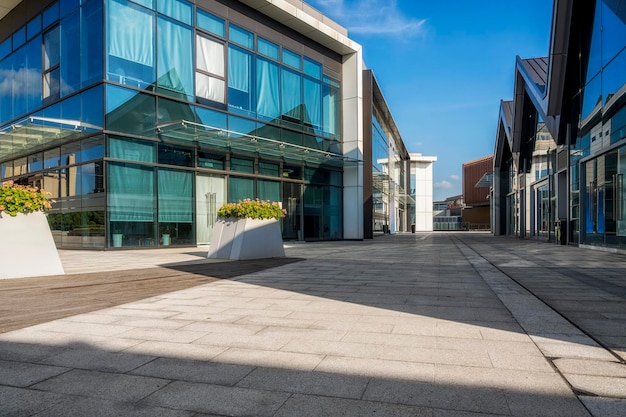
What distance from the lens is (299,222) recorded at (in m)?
25.4

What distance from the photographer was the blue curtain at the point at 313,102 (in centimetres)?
2602

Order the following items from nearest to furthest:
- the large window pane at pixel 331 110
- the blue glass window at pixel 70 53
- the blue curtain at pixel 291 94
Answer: the blue glass window at pixel 70 53 → the blue curtain at pixel 291 94 → the large window pane at pixel 331 110

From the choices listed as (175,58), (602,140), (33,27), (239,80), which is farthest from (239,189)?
(602,140)

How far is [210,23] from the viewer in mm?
20234

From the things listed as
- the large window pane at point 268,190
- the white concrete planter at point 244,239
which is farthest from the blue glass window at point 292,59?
the white concrete planter at point 244,239

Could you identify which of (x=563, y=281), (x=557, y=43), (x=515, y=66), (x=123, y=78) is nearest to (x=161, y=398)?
(x=563, y=281)

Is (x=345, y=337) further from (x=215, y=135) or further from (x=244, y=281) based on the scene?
(x=215, y=135)

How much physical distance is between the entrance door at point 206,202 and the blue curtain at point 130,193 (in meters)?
2.31

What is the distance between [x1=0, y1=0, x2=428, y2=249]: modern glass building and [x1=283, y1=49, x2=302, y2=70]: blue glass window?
91 mm

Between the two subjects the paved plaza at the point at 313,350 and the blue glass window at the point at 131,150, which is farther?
the blue glass window at the point at 131,150

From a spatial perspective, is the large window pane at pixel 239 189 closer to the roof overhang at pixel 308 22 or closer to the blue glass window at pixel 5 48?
the roof overhang at pixel 308 22

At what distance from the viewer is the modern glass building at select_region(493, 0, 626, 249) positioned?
15.7 m

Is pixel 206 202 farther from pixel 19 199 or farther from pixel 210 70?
pixel 19 199

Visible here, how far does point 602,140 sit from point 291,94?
591 inches
